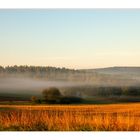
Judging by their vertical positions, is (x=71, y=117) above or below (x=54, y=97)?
below

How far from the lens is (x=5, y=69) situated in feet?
28.9

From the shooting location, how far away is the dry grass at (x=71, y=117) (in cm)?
880

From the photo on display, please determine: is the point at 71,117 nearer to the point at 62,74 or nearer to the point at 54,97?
the point at 54,97

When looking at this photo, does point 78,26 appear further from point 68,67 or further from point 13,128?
point 13,128

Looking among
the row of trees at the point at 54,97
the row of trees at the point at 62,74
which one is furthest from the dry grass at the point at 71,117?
the row of trees at the point at 62,74

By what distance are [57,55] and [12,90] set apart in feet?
1.66

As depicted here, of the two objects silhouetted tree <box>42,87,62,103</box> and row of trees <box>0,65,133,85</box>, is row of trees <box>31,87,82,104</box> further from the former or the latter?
row of trees <box>0,65,133,85</box>

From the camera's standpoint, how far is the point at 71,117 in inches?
348

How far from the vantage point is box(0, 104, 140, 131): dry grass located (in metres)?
8.80

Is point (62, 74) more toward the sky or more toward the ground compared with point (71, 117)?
more toward the sky

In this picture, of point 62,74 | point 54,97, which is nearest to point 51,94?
point 54,97

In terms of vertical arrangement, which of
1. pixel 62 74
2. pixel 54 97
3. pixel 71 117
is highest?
pixel 62 74

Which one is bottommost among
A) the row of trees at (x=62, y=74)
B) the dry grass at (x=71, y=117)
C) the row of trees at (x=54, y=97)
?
the dry grass at (x=71, y=117)

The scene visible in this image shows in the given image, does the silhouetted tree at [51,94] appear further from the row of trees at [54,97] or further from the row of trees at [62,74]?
Result: the row of trees at [62,74]
